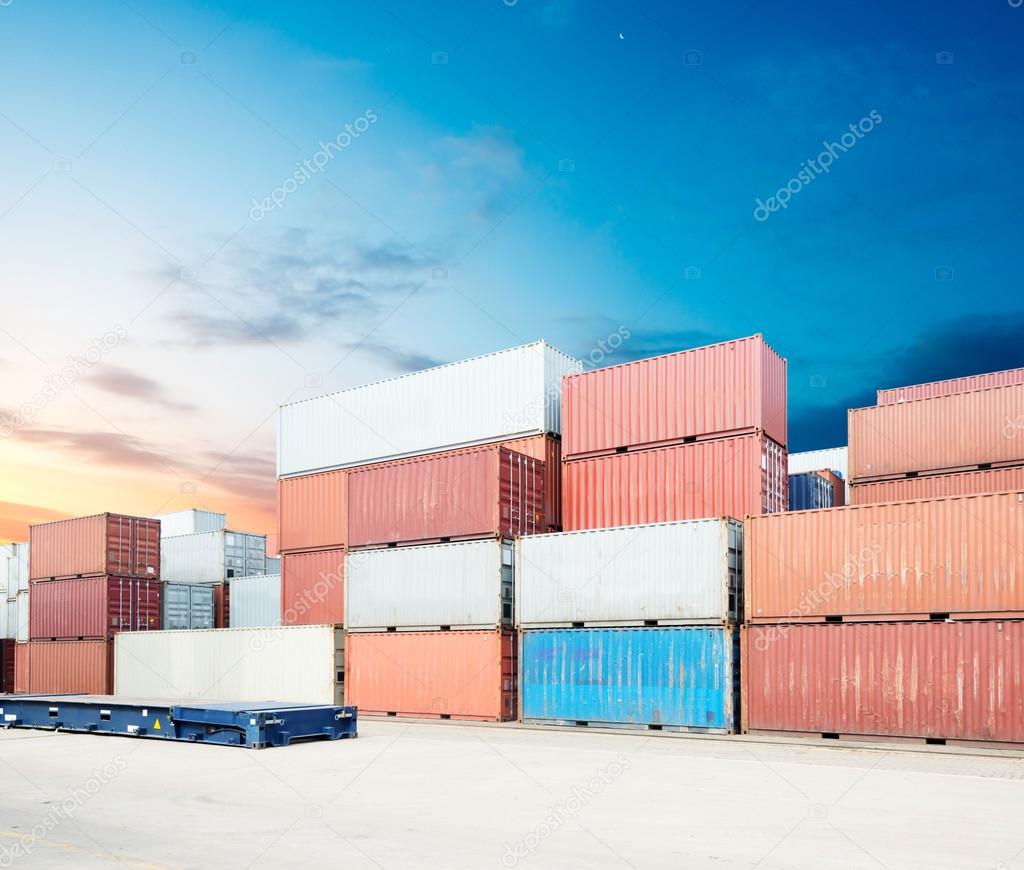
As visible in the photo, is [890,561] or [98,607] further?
[98,607]

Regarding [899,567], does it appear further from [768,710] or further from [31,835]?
[31,835]

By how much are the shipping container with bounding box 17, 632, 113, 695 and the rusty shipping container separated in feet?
85.4

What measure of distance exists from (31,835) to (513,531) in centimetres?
1667

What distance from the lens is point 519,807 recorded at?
13.3m

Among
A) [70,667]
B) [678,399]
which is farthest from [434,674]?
A: [70,667]

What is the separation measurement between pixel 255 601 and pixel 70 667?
7.90 m

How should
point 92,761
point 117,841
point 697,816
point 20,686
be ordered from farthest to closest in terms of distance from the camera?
point 20,686 → point 92,761 → point 697,816 → point 117,841

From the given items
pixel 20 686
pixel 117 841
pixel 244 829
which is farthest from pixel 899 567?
pixel 20 686

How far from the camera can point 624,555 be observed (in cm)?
2439

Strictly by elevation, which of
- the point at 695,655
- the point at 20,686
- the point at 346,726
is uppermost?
the point at 695,655

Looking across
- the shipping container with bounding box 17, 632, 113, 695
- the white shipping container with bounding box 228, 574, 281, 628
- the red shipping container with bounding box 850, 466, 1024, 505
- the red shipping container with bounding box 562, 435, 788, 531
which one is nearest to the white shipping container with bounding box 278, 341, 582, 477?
the red shipping container with bounding box 562, 435, 788, 531

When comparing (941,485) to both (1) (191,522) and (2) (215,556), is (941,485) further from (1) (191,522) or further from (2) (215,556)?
(1) (191,522)

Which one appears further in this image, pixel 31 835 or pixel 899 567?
pixel 899 567

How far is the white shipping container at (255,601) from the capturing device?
4044 centimetres
